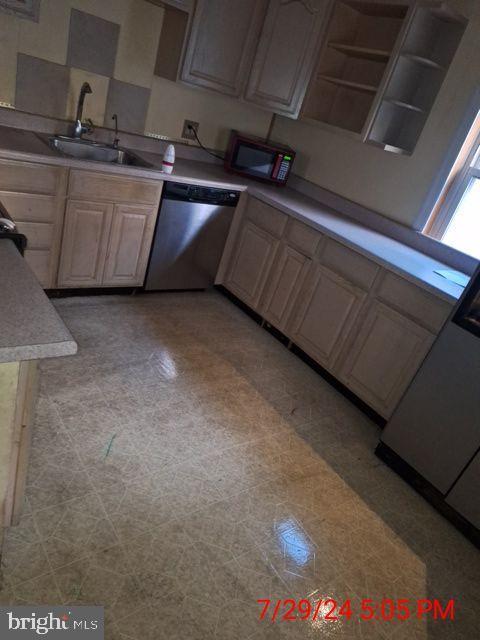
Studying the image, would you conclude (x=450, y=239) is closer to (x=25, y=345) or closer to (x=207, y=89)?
(x=207, y=89)

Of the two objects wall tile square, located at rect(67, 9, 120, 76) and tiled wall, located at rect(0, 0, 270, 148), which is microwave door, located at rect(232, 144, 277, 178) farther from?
wall tile square, located at rect(67, 9, 120, 76)

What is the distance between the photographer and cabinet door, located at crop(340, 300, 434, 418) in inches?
87.3

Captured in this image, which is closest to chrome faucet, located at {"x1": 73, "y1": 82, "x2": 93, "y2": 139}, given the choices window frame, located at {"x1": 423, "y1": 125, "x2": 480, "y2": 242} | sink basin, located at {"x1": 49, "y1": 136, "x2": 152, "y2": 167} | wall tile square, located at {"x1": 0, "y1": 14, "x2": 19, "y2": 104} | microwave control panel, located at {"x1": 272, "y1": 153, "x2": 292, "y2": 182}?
sink basin, located at {"x1": 49, "y1": 136, "x2": 152, "y2": 167}

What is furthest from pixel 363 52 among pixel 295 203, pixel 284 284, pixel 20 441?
pixel 20 441

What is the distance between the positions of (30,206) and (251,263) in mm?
1409

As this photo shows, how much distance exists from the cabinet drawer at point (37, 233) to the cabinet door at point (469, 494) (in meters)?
2.33

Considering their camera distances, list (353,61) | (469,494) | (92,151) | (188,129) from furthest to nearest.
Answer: (188,129), (353,61), (92,151), (469,494)

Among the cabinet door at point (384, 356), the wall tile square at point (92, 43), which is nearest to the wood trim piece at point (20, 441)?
the cabinet door at point (384, 356)

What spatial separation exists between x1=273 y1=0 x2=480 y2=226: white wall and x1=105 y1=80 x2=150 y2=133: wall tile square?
1.14m

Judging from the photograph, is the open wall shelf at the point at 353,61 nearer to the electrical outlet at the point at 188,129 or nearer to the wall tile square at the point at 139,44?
the electrical outlet at the point at 188,129

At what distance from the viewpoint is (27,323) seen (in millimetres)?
925

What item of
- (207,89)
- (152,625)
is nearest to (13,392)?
(152,625)

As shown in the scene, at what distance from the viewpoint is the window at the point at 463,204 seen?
2.58m

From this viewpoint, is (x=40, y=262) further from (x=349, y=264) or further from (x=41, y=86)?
(x=349, y=264)
